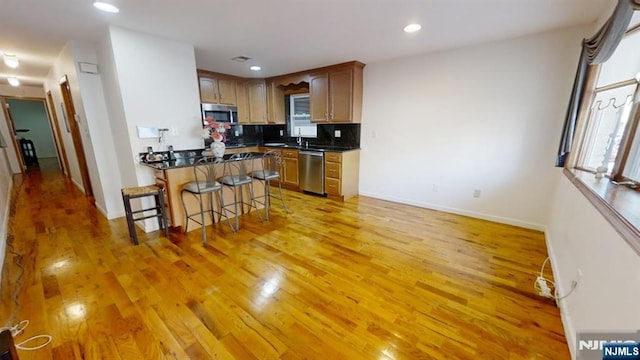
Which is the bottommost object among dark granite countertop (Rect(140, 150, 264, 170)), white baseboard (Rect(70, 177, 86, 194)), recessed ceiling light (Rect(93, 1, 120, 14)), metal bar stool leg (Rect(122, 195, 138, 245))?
white baseboard (Rect(70, 177, 86, 194))

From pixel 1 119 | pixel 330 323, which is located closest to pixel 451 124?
pixel 330 323

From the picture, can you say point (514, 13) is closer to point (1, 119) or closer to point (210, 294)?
point (210, 294)

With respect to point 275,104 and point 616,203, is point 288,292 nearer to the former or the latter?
point 616,203

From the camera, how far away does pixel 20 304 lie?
5.90 feet

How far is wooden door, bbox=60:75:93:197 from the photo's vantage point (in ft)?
11.8

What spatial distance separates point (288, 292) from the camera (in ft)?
6.31

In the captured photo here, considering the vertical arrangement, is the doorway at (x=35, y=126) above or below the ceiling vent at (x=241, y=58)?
below

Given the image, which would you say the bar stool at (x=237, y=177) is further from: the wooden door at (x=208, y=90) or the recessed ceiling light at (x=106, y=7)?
the wooden door at (x=208, y=90)

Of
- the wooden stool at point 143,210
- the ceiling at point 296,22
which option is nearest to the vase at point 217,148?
the wooden stool at point 143,210

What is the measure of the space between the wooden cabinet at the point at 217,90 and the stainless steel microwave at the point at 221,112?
0.12 m

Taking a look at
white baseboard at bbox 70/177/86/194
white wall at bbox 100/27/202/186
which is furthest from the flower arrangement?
white baseboard at bbox 70/177/86/194

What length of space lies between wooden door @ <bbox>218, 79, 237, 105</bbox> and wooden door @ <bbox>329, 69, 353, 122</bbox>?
2074 millimetres

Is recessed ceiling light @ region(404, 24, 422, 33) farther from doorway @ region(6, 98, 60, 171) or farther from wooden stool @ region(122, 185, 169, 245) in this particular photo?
doorway @ region(6, 98, 60, 171)

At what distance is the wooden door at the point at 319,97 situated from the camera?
14.0 ft
